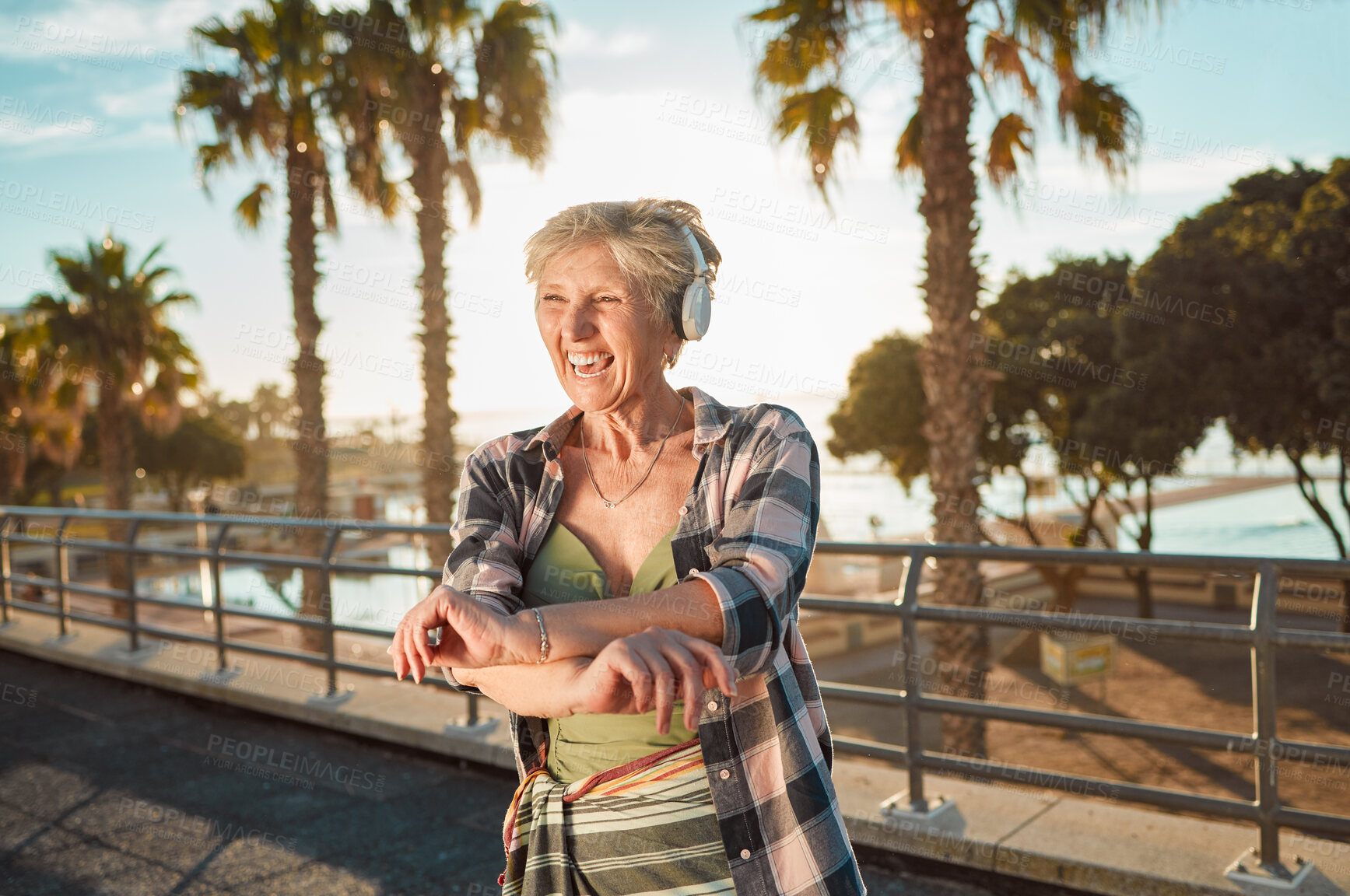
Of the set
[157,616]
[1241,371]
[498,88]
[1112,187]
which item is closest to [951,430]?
[1112,187]

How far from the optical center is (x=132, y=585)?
6137 millimetres

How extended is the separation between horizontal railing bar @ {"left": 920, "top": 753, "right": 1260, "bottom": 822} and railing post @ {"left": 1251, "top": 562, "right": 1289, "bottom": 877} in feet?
0.15

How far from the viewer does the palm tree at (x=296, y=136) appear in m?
11.9

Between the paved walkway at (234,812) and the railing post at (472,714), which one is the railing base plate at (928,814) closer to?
the paved walkway at (234,812)

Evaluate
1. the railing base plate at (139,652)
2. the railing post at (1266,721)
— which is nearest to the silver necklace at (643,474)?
the railing post at (1266,721)

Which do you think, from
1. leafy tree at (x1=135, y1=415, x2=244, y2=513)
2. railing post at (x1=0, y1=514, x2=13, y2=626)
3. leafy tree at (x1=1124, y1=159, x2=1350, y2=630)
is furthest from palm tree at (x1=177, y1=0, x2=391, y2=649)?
leafy tree at (x1=135, y1=415, x2=244, y2=513)

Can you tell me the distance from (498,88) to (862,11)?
514 cm

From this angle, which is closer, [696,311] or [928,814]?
[696,311]

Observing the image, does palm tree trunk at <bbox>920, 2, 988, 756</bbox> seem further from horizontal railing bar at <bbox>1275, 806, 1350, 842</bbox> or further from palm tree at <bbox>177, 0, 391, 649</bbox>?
palm tree at <bbox>177, 0, 391, 649</bbox>

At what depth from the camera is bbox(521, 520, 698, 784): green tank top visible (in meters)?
1.31

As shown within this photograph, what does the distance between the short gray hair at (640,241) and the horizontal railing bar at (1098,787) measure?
2.35 meters

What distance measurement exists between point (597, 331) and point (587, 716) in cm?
57

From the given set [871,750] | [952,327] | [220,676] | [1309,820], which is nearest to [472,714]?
[871,750]

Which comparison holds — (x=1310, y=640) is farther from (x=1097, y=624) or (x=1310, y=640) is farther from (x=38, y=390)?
(x=38, y=390)
